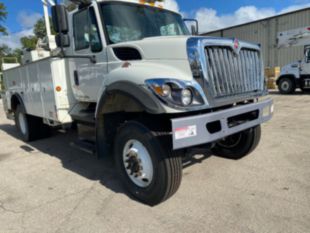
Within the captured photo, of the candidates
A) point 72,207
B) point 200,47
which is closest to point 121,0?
point 200,47

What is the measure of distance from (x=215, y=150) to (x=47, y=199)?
2826mm

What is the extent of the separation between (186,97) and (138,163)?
3.40 feet

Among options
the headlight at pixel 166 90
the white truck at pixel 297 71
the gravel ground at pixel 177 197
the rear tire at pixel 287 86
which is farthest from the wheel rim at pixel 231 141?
the rear tire at pixel 287 86

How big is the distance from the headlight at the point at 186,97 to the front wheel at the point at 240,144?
196cm

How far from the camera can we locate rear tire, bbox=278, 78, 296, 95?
44.8ft

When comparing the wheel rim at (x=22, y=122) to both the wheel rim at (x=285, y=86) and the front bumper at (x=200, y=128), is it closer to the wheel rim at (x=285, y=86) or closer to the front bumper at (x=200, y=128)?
the front bumper at (x=200, y=128)

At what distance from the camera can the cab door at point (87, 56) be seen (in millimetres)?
3523

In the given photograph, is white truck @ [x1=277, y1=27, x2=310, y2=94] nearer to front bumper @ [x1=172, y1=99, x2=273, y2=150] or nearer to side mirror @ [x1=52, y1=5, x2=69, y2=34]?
front bumper @ [x1=172, y1=99, x2=273, y2=150]

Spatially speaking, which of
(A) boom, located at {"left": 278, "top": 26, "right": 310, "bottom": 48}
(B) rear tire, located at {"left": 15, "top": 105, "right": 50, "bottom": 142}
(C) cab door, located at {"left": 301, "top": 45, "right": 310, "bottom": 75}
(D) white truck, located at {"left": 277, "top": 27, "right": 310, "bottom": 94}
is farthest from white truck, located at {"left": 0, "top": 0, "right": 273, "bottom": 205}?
(A) boom, located at {"left": 278, "top": 26, "right": 310, "bottom": 48}

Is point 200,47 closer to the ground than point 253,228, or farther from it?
farther from it

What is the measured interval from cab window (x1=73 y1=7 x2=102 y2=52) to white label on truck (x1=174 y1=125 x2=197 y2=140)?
1.86m

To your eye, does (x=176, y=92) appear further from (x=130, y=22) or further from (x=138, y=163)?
(x=130, y=22)

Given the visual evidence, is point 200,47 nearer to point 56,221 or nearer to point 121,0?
point 121,0

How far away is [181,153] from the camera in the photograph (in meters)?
2.86
